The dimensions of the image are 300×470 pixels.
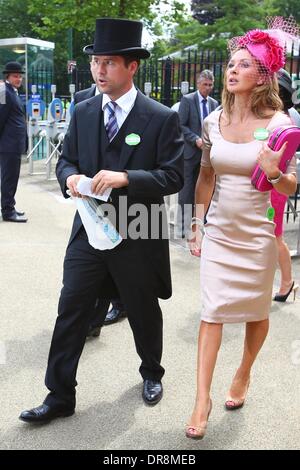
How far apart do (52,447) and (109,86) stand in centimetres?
176

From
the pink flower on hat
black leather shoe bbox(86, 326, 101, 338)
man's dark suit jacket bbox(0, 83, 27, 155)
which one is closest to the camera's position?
the pink flower on hat

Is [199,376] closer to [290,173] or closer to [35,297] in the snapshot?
[290,173]

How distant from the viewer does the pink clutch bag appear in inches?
109

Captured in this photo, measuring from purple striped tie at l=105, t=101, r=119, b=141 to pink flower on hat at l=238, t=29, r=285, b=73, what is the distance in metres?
0.70

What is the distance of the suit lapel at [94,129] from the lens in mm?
3035

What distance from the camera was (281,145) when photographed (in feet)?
9.10

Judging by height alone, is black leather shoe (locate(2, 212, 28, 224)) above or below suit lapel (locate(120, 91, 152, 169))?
below

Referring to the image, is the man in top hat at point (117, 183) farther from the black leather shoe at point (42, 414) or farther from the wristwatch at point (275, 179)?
the wristwatch at point (275, 179)

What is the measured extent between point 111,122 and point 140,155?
226 mm

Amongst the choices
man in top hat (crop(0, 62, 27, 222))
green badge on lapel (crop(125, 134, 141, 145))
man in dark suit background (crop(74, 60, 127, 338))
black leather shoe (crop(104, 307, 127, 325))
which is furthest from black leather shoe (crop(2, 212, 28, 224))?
green badge on lapel (crop(125, 134, 141, 145))

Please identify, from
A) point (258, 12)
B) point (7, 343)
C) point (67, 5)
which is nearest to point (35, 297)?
point (7, 343)

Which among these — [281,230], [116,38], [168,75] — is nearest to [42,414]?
[116,38]

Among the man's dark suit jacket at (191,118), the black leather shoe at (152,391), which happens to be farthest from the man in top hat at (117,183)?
the man's dark suit jacket at (191,118)

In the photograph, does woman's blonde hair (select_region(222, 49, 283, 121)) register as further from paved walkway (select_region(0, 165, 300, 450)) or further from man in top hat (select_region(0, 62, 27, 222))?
man in top hat (select_region(0, 62, 27, 222))
